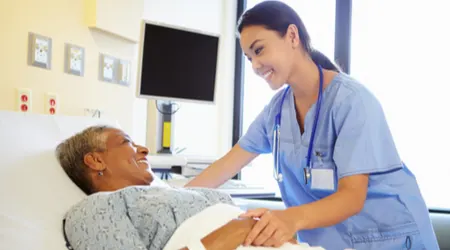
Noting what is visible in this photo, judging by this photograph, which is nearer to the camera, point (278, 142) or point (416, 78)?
point (278, 142)

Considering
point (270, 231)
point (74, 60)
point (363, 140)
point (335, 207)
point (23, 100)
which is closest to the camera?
point (270, 231)

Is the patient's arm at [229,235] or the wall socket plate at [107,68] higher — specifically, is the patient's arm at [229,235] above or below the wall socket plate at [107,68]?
below

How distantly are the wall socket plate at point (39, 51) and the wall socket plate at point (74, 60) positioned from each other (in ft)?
0.31

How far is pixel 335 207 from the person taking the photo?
123 cm

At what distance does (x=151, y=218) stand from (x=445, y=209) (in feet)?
7.11

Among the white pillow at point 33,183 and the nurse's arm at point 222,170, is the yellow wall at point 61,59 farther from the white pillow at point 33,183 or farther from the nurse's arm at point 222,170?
the nurse's arm at point 222,170

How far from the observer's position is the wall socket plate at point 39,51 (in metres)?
1.89

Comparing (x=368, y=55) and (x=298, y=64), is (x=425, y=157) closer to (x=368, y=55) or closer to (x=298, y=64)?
(x=368, y=55)

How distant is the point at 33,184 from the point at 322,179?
84 centimetres

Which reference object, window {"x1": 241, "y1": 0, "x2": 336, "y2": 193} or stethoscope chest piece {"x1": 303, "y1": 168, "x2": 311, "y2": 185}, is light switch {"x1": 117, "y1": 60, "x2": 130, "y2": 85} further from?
stethoscope chest piece {"x1": 303, "y1": 168, "x2": 311, "y2": 185}

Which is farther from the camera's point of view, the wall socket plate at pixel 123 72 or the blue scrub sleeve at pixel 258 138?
the wall socket plate at pixel 123 72

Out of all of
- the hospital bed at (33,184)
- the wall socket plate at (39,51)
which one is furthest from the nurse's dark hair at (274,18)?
the wall socket plate at (39,51)

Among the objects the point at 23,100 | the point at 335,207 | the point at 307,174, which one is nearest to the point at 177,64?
the point at 23,100

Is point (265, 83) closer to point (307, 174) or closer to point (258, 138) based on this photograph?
point (258, 138)
